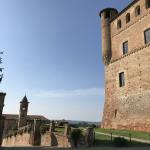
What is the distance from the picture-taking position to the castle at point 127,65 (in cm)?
2352

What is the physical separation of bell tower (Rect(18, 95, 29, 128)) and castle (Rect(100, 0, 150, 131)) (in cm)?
2761

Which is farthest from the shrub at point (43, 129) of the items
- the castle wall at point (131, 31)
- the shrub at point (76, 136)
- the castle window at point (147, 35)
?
the castle window at point (147, 35)

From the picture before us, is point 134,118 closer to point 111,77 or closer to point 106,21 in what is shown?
point 111,77

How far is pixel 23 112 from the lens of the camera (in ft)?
174

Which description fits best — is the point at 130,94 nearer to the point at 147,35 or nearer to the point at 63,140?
the point at 147,35

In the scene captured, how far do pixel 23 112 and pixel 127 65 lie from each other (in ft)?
110

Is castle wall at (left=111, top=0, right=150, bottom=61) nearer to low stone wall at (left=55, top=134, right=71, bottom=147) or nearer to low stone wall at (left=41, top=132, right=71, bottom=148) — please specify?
low stone wall at (left=41, top=132, right=71, bottom=148)

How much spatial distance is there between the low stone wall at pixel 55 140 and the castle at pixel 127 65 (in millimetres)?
7988

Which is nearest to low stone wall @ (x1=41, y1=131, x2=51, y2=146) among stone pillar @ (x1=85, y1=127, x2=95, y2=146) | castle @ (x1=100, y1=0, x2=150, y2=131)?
stone pillar @ (x1=85, y1=127, x2=95, y2=146)

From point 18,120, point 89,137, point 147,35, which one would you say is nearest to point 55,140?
point 89,137

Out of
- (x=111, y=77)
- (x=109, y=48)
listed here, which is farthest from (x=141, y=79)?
(x=109, y=48)

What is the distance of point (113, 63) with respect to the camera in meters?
29.0

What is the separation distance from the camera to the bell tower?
2040 inches

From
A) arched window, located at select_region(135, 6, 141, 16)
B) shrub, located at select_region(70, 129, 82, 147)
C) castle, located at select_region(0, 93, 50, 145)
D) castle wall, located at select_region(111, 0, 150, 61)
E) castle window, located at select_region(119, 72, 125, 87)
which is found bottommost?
shrub, located at select_region(70, 129, 82, 147)
